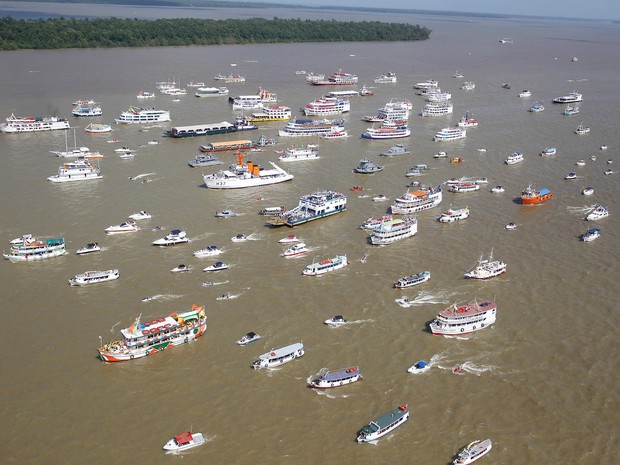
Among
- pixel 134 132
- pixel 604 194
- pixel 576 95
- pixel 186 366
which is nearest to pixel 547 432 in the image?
pixel 186 366

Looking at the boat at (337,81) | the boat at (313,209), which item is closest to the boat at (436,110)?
the boat at (337,81)

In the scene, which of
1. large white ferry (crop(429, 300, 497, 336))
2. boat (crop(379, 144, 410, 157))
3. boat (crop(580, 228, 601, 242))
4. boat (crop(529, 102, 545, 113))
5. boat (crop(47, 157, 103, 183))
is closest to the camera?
large white ferry (crop(429, 300, 497, 336))

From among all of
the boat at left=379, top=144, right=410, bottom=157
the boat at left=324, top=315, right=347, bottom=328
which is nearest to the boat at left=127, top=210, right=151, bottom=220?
the boat at left=324, top=315, right=347, bottom=328

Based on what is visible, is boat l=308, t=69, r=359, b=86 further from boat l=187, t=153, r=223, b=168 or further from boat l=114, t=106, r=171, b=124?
boat l=187, t=153, r=223, b=168

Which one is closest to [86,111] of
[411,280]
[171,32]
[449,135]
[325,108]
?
[325,108]

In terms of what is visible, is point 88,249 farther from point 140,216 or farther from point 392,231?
point 392,231

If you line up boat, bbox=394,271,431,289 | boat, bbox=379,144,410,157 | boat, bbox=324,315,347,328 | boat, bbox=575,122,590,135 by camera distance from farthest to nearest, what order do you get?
1. boat, bbox=575,122,590,135
2. boat, bbox=379,144,410,157
3. boat, bbox=394,271,431,289
4. boat, bbox=324,315,347,328

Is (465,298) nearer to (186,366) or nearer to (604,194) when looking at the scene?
(186,366)
